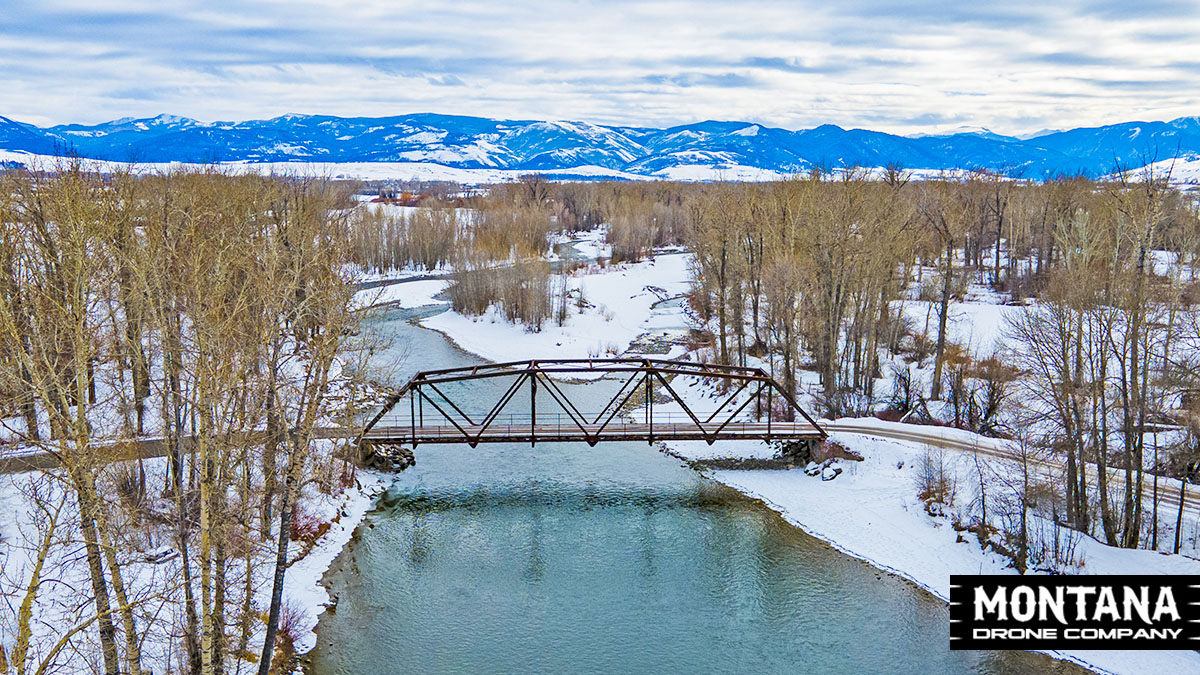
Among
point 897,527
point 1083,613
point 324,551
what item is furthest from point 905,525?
point 324,551

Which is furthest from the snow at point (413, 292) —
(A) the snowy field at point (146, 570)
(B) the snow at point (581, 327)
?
(A) the snowy field at point (146, 570)

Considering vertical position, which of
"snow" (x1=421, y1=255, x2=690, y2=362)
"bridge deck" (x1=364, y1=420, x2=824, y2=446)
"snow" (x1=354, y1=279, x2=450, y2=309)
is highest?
"snow" (x1=354, y1=279, x2=450, y2=309)

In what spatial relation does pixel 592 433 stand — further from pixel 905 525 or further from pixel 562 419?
pixel 905 525

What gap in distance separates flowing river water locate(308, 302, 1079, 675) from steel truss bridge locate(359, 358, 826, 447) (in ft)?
6.20

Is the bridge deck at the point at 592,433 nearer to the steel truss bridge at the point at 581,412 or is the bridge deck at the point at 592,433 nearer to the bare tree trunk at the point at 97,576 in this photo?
the steel truss bridge at the point at 581,412

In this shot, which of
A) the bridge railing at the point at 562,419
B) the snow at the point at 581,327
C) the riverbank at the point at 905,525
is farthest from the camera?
the snow at the point at 581,327

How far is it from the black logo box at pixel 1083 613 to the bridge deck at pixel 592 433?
11504 mm

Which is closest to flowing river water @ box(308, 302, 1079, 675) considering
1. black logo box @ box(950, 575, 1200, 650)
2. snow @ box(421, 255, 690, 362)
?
black logo box @ box(950, 575, 1200, 650)

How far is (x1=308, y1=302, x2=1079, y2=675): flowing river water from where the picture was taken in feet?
65.1

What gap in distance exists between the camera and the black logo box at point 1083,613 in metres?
20.1

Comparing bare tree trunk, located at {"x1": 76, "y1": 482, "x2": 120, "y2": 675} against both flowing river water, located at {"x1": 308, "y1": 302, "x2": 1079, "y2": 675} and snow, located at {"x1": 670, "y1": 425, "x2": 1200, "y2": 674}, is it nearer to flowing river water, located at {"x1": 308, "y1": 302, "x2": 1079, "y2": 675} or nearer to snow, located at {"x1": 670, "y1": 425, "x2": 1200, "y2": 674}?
flowing river water, located at {"x1": 308, "y1": 302, "x2": 1079, "y2": 675}

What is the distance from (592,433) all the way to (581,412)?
8.29 metres

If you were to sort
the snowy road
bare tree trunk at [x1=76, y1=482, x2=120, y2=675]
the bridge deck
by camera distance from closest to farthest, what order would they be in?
1. bare tree trunk at [x1=76, y1=482, x2=120, y2=675]
2. the snowy road
3. the bridge deck

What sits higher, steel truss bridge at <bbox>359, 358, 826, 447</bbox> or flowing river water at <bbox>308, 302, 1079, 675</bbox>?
steel truss bridge at <bbox>359, 358, 826, 447</bbox>
